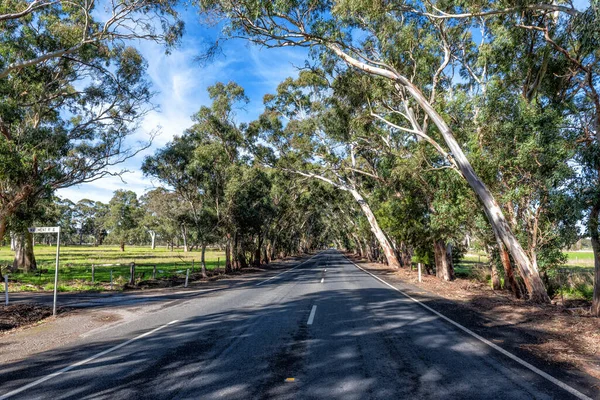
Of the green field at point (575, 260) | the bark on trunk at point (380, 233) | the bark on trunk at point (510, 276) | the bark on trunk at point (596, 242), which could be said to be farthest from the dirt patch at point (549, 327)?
the bark on trunk at point (380, 233)

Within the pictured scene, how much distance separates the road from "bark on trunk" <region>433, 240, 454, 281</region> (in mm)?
13267

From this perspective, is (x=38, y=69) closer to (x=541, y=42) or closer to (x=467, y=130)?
(x=467, y=130)

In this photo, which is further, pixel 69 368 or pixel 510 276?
pixel 510 276

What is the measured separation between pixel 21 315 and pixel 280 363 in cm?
867

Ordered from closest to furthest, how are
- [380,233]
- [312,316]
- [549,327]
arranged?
1. [549,327]
2. [312,316]
3. [380,233]

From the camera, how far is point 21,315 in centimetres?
998

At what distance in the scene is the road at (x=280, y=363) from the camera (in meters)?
4.45

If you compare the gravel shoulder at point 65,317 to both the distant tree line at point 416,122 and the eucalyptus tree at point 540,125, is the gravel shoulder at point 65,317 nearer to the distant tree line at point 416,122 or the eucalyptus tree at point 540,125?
the distant tree line at point 416,122

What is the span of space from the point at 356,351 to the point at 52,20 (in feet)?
57.2

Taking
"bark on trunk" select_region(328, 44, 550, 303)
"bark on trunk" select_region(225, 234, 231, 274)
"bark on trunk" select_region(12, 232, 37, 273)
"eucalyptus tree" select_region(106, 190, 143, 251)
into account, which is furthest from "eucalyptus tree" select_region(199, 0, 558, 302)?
"eucalyptus tree" select_region(106, 190, 143, 251)

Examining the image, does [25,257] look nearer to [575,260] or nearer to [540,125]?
[540,125]

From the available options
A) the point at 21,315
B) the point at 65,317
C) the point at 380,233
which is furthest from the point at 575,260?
the point at 21,315

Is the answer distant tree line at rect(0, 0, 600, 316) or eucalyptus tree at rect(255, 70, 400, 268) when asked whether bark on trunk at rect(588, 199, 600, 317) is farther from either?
eucalyptus tree at rect(255, 70, 400, 268)

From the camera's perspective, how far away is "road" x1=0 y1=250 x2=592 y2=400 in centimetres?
445
